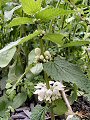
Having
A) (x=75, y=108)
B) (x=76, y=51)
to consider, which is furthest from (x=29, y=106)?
(x=76, y=51)

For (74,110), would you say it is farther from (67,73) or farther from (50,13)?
(50,13)

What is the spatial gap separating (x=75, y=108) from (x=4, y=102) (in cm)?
27

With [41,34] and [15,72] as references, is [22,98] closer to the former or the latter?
[15,72]

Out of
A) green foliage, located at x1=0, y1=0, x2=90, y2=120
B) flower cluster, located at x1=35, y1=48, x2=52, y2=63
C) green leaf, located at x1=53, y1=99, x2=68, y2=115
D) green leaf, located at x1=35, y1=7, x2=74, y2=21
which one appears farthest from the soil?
green leaf, located at x1=35, y1=7, x2=74, y2=21

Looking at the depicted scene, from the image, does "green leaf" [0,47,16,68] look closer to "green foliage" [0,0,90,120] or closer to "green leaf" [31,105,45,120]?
"green foliage" [0,0,90,120]

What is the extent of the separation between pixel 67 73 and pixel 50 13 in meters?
0.13

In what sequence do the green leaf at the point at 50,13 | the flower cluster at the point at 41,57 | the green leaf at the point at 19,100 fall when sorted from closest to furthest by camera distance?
1. the green leaf at the point at 50,13
2. the flower cluster at the point at 41,57
3. the green leaf at the point at 19,100

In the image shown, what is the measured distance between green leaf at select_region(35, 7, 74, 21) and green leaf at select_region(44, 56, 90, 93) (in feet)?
0.35

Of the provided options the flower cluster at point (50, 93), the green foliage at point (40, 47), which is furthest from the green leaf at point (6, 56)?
the flower cluster at point (50, 93)

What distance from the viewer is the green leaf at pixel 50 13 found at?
52 centimetres

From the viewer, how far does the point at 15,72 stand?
1.00m

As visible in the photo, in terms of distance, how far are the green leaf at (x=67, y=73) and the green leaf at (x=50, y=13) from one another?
11 centimetres

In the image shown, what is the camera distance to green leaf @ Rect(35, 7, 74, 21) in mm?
523

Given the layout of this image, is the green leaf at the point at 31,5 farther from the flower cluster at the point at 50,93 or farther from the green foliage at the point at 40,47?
the flower cluster at the point at 50,93
